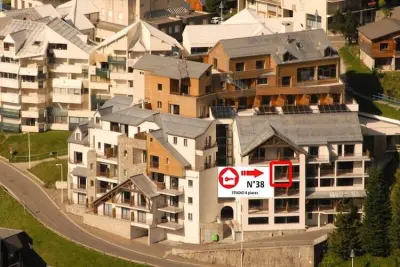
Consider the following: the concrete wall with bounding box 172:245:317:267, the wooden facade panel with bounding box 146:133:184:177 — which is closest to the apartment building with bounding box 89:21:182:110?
the wooden facade panel with bounding box 146:133:184:177

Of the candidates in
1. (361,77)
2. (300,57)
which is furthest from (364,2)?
(300,57)

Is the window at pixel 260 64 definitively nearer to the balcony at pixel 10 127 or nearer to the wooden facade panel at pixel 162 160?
the wooden facade panel at pixel 162 160

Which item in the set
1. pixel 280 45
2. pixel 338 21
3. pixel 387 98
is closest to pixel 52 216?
pixel 280 45

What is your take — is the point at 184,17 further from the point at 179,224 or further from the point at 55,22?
the point at 179,224

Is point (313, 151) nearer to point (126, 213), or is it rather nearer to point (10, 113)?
point (126, 213)

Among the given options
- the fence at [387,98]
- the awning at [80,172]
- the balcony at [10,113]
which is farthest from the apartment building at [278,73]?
the balcony at [10,113]

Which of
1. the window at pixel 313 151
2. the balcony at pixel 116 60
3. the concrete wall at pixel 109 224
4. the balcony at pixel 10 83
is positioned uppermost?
the balcony at pixel 116 60
